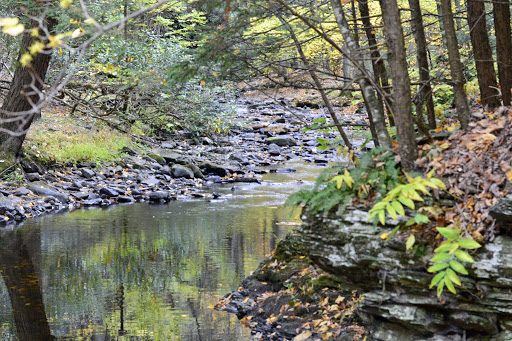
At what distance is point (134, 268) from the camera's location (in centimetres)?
816

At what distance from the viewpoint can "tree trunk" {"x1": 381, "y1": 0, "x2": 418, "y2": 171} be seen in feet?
16.7

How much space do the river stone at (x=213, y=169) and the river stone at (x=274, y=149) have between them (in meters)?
4.17

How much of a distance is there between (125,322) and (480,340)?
12.8ft

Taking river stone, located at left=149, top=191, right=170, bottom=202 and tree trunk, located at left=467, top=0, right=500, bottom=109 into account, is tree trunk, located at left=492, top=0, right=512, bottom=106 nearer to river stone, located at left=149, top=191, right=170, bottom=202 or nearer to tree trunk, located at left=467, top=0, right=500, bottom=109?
tree trunk, located at left=467, top=0, right=500, bottom=109

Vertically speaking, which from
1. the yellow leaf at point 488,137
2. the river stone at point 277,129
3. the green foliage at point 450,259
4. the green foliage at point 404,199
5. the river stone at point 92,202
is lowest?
the green foliage at point 450,259

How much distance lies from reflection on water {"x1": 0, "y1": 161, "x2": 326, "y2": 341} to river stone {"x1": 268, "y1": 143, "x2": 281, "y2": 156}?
8231mm

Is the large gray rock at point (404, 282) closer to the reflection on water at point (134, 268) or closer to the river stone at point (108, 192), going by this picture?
the reflection on water at point (134, 268)

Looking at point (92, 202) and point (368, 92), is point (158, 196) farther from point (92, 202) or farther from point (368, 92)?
point (368, 92)

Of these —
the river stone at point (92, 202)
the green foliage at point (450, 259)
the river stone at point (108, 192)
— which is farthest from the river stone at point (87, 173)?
the green foliage at point (450, 259)

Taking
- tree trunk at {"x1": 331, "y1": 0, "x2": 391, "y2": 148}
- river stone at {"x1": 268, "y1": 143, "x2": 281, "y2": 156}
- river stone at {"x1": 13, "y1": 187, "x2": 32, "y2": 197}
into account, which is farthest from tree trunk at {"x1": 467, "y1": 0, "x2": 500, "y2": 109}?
river stone at {"x1": 268, "y1": 143, "x2": 281, "y2": 156}

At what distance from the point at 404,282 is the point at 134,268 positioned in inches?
196

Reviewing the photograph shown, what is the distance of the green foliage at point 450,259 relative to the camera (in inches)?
153

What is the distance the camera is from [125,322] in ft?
19.8

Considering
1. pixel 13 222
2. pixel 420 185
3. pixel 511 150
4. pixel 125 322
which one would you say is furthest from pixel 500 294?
pixel 13 222
